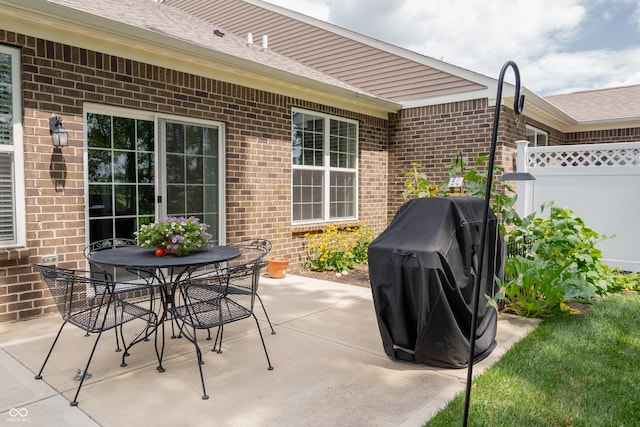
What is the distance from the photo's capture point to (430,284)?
10.4ft

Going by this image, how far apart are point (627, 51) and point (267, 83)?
85.8 ft

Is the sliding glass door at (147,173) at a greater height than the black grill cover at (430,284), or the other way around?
the sliding glass door at (147,173)

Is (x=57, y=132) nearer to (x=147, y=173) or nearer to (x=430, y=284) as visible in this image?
(x=147, y=173)

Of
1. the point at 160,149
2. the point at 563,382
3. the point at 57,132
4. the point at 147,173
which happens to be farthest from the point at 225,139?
the point at 563,382

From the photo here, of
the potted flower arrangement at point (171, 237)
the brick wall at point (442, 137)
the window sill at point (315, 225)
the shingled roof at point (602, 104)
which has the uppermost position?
the shingled roof at point (602, 104)

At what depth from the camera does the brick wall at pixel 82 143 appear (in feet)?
14.2

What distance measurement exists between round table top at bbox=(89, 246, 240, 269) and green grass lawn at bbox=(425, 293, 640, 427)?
1964mm

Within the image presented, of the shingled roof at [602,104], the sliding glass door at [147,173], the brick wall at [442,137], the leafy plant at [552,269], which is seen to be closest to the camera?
the leafy plant at [552,269]

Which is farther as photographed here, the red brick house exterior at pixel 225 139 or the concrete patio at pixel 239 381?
the red brick house exterior at pixel 225 139

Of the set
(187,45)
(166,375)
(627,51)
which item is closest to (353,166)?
(187,45)

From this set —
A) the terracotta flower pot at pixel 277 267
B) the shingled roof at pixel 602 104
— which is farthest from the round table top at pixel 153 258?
the shingled roof at pixel 602 104

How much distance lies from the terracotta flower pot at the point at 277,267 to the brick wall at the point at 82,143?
396mm

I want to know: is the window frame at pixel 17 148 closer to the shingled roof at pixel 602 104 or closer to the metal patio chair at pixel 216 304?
the metal patio chair at pixel 216 304

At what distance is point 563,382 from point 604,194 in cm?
518
